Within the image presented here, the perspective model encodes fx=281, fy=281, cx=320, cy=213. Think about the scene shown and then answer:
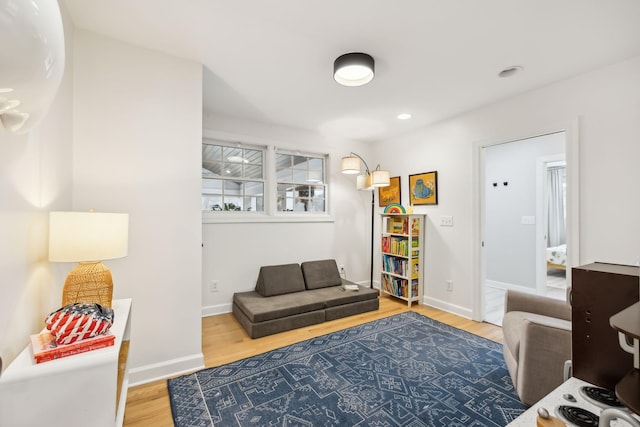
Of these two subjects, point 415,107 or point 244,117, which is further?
point 244,117

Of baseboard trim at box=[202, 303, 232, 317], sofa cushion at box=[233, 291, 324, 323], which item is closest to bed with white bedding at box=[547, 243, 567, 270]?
sofa cushion at box=[233, 291, 324, 323]

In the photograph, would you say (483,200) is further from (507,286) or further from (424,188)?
(507,286)

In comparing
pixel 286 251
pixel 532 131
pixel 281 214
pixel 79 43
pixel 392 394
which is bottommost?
pixel 392 394

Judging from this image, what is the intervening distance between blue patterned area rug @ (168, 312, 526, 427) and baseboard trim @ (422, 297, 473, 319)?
64 centimetres

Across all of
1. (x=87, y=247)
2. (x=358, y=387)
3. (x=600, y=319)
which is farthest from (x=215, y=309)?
(x=600, y=319)

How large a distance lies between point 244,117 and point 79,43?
1810 mm

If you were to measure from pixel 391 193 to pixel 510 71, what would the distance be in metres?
2.24

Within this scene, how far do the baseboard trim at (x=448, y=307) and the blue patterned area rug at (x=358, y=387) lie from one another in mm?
635

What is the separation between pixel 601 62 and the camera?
7.48ft

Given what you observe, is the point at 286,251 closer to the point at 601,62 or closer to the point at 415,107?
the point at 415,107

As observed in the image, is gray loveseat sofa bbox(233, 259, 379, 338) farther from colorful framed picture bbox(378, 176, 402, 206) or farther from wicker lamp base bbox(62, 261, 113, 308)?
wicker lamp base bbox(62, 261, 113, 308)

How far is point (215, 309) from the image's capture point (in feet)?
11.3

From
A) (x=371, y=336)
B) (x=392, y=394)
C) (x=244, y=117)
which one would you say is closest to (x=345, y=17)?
(x=244, y=117)

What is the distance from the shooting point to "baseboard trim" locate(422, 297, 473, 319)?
3.35 metres
